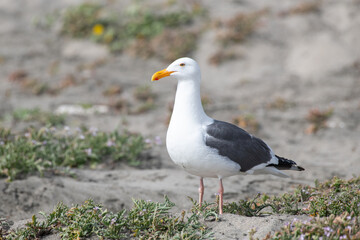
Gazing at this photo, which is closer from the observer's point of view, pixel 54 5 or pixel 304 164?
pixel 304 164

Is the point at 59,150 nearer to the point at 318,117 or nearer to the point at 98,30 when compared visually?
the point at 318,117

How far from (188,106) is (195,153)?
489mm

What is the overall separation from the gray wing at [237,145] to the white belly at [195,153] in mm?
68

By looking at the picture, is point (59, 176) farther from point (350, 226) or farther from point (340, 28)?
point (340, 28)

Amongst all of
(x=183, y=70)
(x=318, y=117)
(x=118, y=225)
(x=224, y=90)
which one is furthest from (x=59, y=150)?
(x=224, y=90)

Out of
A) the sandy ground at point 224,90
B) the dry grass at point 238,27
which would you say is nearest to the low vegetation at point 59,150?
the sandy ground at point 224,90

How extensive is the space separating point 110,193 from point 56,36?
936cm

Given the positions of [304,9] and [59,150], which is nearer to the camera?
[59,150]

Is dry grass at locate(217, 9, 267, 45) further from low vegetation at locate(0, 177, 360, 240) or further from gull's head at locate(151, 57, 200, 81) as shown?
low vegetation at locate(0, 177, 360, 240)

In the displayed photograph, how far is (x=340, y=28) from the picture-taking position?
1249 cm

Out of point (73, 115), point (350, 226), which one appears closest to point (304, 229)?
point (350, 226)

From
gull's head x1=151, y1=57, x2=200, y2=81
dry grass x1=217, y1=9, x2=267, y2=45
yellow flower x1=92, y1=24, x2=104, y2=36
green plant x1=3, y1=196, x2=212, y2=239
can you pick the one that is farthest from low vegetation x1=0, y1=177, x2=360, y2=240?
yellow flower x1=92, y1=24, x2=104, y2=36

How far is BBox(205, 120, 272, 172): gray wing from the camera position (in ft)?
14.7

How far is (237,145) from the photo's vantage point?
4.66 m
